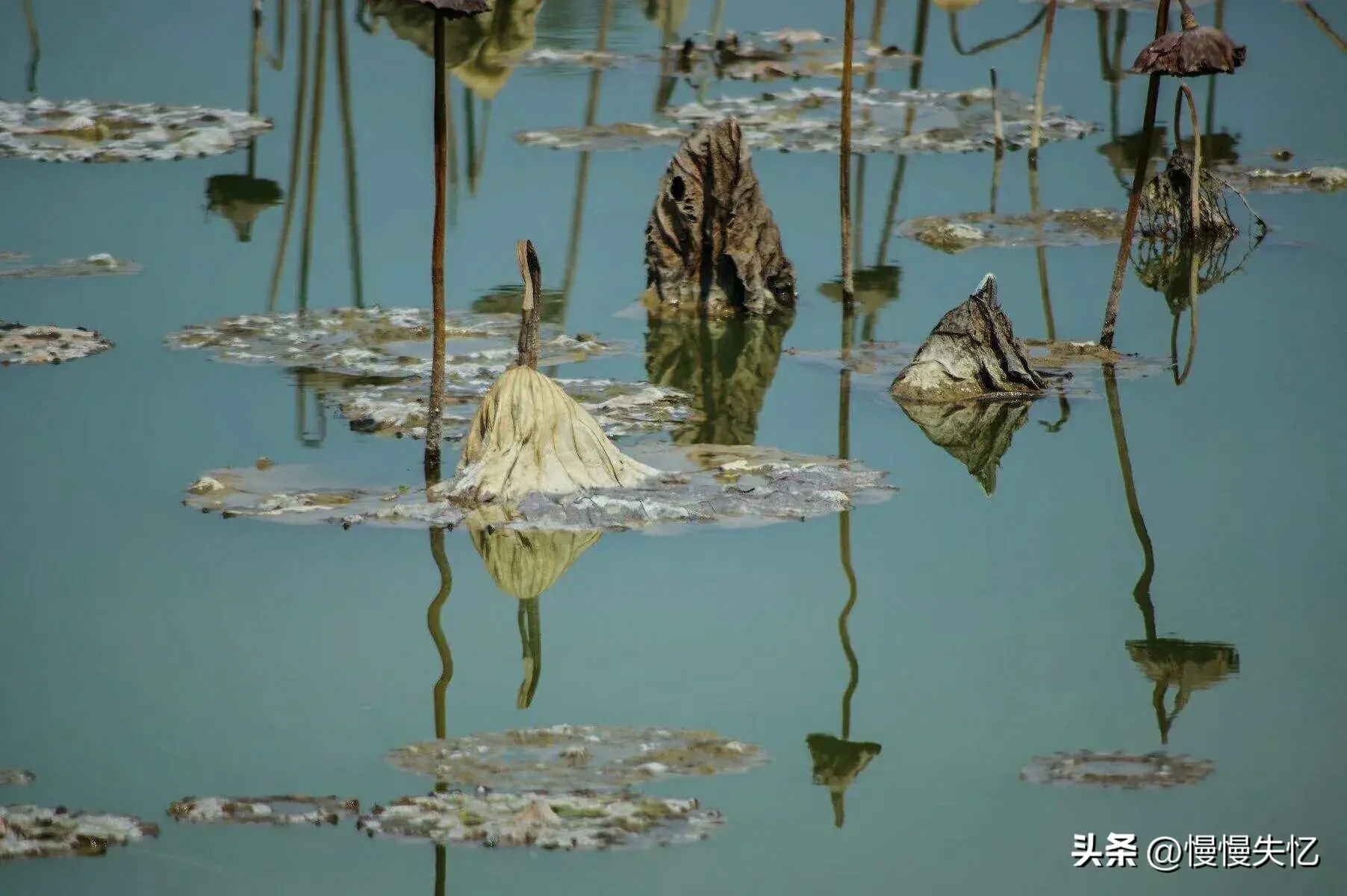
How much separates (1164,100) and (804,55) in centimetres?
297

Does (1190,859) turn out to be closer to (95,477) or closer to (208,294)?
(95,477)

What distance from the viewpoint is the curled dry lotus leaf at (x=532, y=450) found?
7.65 metres

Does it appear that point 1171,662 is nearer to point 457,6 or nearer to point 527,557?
point 527,557

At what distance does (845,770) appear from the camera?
596 centimetres

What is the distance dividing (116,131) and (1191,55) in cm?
829

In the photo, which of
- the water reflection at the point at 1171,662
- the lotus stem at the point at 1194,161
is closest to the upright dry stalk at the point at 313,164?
the lotus stem at the point at 1194,161

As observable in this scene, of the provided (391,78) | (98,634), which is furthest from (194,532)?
(391,78)

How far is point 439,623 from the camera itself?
6.97 m

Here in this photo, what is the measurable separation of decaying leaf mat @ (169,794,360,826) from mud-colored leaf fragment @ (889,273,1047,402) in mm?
4376

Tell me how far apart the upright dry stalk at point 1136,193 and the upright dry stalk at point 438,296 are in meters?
2.99

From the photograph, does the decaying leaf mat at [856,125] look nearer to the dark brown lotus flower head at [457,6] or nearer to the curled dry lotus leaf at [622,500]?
the curled dry lotus leaf at [622,500]

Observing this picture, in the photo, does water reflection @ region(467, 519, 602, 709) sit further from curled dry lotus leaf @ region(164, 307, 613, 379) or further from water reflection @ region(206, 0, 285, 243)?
water reflection @ region(206, 0, 285, 243)

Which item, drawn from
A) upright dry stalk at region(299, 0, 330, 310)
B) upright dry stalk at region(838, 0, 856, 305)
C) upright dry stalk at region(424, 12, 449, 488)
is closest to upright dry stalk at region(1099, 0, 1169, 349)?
upright dry stalk at region(838, 0, 856, 305)

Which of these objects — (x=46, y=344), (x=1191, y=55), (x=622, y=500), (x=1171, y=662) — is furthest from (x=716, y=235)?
(x=1171, y=662)
